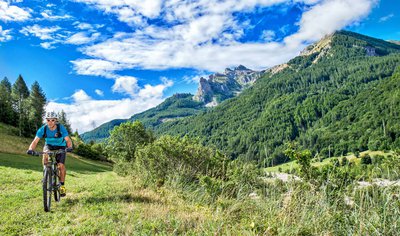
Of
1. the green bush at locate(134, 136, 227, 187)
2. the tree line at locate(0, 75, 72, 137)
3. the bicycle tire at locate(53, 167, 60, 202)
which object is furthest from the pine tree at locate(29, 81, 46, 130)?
the bicycle tire at locate(53, 167, 60, 202)

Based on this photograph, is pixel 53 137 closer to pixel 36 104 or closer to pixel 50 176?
pixel 50 176

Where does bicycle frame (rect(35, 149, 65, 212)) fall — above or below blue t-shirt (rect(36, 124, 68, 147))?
below

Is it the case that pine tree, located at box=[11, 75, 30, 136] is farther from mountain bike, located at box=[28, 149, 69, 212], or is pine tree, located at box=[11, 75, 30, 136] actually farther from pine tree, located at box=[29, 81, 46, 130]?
mountain bike, located at box=[28, 149, 69, 212]

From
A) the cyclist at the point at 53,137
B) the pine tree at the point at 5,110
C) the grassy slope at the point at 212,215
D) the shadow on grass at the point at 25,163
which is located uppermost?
the pine tree at the point at 5,110

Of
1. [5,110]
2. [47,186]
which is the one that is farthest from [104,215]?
[5,110]

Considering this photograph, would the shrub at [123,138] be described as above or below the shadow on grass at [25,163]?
above

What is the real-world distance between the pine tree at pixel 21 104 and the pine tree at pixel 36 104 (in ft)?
6.72

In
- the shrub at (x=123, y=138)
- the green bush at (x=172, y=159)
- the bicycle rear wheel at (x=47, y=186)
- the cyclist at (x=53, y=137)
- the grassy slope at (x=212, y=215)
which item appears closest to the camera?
the grassy slope at (x=212, y=215)

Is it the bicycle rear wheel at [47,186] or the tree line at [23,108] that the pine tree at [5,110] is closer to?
the tree line at [23,108]

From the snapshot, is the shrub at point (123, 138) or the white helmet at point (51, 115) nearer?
the white helmet at point (51, 115)

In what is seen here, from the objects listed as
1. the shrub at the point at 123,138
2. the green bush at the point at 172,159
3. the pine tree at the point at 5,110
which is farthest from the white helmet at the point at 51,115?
the pine tree at the point at 5,110

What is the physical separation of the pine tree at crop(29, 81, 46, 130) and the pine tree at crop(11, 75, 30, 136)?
2.05 m

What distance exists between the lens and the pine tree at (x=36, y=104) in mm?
78875

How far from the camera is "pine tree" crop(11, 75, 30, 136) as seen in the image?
77.9 metres
